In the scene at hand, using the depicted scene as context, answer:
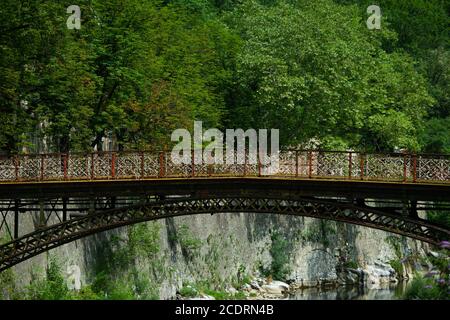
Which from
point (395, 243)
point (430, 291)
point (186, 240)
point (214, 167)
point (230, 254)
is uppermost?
point (214, 167)

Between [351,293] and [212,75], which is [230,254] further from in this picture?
[212,75]

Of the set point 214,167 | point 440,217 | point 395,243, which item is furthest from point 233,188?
point 395,243

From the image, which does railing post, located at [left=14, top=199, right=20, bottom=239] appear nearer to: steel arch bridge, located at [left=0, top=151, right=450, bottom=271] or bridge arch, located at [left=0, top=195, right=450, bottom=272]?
steel arch bridge, located at [left=0, top=151, right=450, bottom=271]

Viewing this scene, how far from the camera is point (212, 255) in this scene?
224 ft

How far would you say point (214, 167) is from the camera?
160ft

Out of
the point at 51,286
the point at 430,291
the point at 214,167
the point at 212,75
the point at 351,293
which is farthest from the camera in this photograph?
the point at 351,293

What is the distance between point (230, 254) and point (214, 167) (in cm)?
2228

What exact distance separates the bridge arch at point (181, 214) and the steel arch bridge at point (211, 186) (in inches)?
1.4

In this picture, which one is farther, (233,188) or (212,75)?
(212,75)

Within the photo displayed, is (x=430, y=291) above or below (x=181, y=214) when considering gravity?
below

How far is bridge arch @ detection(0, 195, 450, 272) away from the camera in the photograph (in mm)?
47312

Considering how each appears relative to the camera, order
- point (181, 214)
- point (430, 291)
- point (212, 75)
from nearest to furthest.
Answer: point (430, 291)
point (181, 214)
point (212, 75)

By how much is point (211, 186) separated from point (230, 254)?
73.9 feet

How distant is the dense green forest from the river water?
765 centimetres
